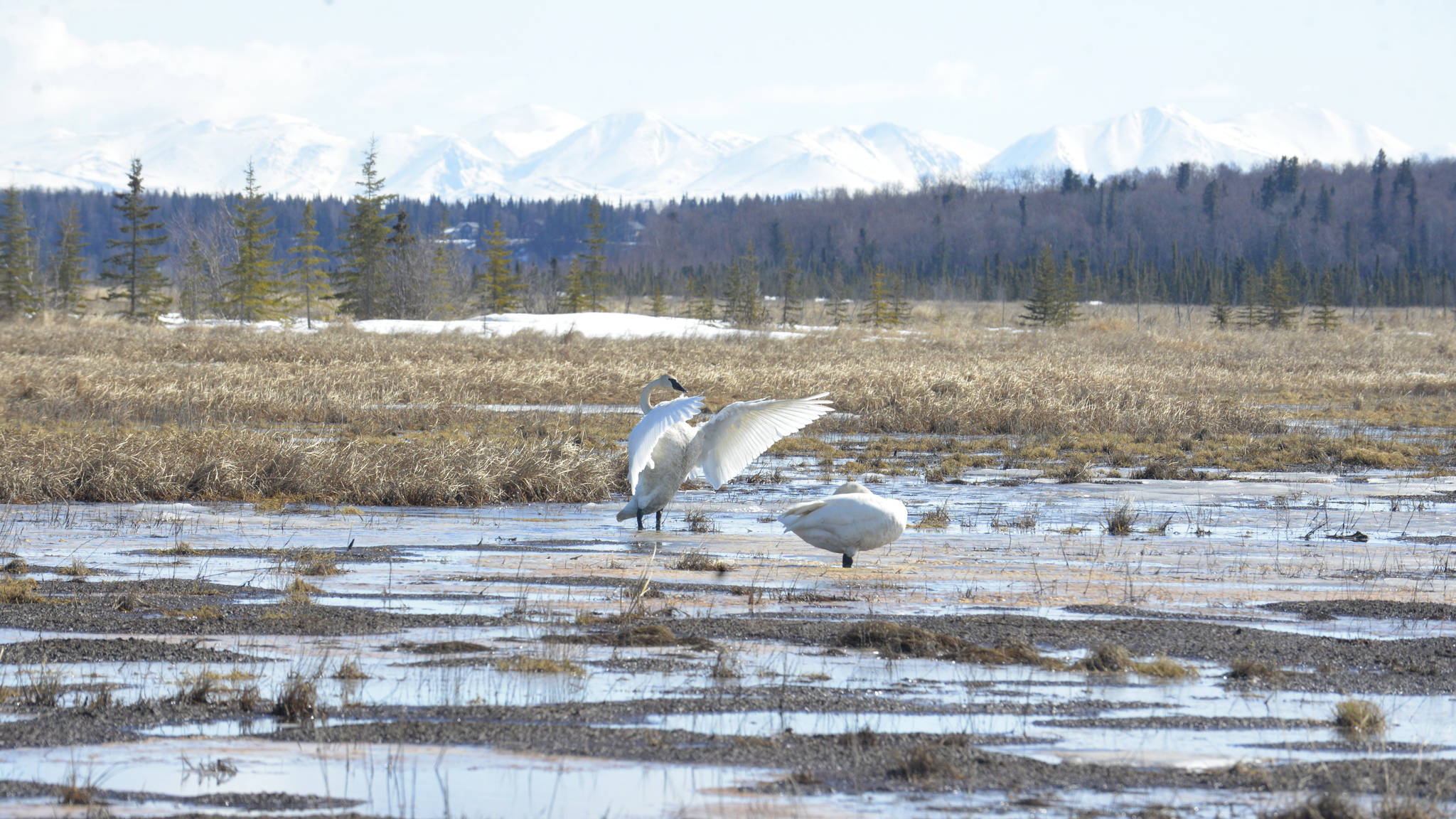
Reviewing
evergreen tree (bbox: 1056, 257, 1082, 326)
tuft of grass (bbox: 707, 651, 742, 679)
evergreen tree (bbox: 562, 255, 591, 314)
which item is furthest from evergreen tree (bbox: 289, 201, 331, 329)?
tuft of grass (bbox: 707, 651, 742, 679)

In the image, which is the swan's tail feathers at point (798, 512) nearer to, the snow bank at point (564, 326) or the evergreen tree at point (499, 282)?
the snow bank at point (564, 326)

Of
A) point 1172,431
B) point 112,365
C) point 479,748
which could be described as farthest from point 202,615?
point 112,365

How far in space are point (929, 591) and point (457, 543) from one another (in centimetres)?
414

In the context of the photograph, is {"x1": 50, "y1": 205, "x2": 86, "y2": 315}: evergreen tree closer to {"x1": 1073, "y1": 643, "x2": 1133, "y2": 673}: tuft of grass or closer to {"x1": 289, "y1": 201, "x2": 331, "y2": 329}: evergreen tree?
{"x1": 289, "y1": 201, "x2": 331, "y2": 329}: evergreen tree

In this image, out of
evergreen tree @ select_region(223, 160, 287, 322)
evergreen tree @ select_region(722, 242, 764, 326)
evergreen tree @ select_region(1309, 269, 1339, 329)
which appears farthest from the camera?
evergreen tree @ select_region(1309, 269, 1339, 329)

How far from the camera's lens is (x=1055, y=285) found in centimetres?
7294

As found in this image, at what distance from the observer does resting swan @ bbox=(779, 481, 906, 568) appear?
30.2 feet

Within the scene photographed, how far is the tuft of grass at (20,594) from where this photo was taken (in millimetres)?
7816

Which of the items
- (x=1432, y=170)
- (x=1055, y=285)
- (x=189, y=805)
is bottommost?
(x=189, y=805)

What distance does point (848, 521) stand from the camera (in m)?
9.27

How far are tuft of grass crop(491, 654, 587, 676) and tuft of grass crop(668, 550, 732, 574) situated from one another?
319 centimetres

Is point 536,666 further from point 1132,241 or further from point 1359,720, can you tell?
point 1132,241

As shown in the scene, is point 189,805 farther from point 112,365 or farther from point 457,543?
point 112,365

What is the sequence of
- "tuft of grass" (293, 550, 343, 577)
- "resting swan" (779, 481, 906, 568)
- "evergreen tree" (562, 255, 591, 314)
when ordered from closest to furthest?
"tuft of grass" (293, 550, 343, 577), "resting swan" (779, 481, 906, 568), "evergreen tree" (562, 255, 591, 314)
